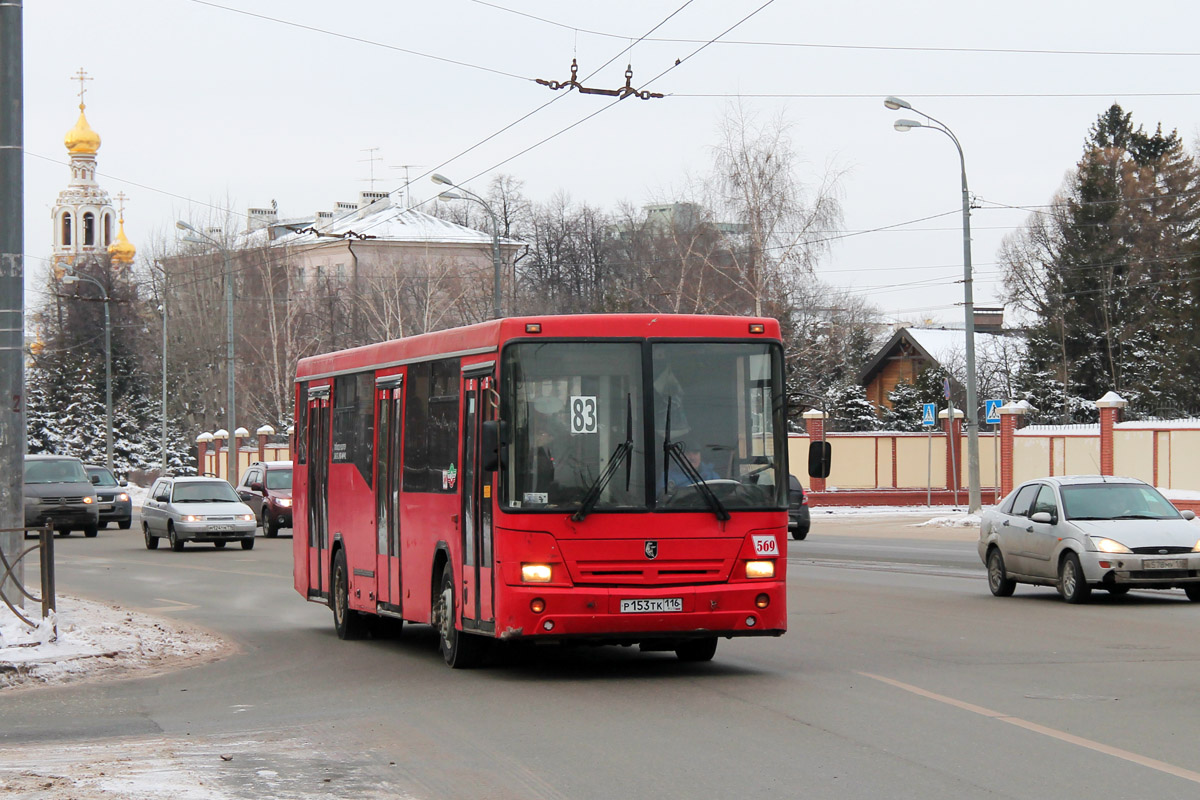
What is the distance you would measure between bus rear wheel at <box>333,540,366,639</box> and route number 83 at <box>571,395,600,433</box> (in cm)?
493

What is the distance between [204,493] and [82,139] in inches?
3588

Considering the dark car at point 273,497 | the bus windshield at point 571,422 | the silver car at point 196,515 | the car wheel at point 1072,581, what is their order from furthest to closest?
the dark car at point 273,497
the silver car at point 196,515
the car wheel at point 1072,581
the bus windshield at point 571,422

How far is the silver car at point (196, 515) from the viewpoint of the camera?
112 ft

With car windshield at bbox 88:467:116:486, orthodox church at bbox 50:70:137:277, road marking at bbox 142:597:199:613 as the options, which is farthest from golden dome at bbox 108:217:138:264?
road marking at bbox 142:597:199:613

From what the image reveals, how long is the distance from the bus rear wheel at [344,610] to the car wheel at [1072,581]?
7.97 metres

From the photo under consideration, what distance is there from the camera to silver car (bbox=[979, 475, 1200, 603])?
1752 centimetres

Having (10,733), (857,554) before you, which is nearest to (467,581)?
(10,733)

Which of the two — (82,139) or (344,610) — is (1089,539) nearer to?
(344,610)

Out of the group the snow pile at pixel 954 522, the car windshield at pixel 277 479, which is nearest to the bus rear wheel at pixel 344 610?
the car windshield at pixel 277 479

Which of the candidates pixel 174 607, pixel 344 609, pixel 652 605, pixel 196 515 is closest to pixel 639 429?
pixel 652 605

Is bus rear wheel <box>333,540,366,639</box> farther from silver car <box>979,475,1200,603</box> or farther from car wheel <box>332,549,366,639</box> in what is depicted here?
silver car <box>979,475,1200,603</box>

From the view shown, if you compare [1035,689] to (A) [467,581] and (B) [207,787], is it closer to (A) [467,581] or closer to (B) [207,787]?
(A) [467,581]

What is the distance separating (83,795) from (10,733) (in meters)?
2.75

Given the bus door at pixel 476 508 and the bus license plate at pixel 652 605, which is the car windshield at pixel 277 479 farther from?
the bus license plate at pixel 652 605
